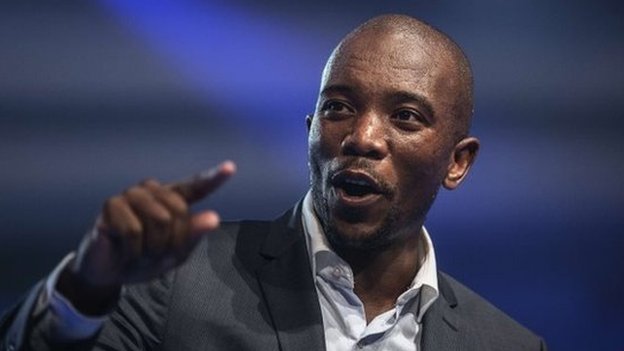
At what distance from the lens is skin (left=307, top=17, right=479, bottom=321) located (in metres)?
2.22

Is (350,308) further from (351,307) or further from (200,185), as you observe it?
(200,185)

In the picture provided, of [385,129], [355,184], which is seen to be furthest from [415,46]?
[355,184]

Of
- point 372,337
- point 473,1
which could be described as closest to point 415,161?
point 372,337

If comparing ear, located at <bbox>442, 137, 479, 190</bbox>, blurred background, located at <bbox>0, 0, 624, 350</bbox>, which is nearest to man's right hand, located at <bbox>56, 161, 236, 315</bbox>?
ear, located at <bbox>442, 137, 479, 190</bbox>

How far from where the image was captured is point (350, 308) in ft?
7.39

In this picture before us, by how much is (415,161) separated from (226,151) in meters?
0.68

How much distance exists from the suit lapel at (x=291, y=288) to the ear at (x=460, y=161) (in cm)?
32

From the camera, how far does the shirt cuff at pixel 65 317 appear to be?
1.75m

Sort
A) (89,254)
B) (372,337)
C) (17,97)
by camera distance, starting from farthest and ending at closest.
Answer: (17,97), (372,337), (89,254)

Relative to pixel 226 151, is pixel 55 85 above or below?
above

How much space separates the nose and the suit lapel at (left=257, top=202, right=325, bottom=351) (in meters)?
0.23

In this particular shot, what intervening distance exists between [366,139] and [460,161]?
34cm

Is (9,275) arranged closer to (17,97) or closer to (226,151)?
(17,97)

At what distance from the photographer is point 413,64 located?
231 cm
